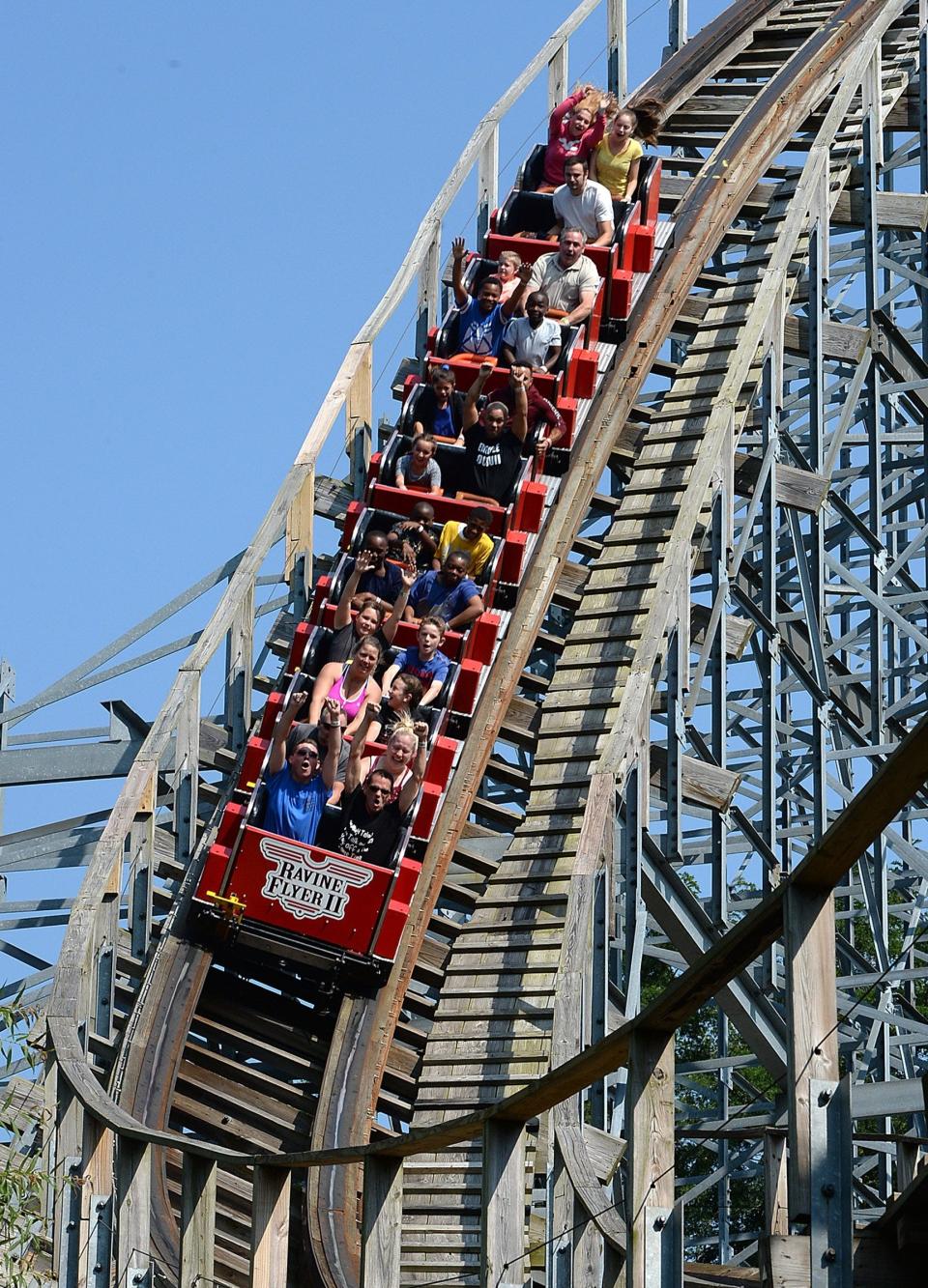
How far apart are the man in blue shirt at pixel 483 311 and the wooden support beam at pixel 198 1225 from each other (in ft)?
25.3

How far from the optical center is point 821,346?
11.6 m

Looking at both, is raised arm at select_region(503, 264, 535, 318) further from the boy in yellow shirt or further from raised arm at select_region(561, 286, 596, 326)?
the boy in yellow shirt

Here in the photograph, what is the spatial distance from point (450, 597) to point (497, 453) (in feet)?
3.49

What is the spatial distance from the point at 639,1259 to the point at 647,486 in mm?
8245

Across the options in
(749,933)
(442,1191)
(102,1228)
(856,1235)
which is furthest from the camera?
(442,1191)

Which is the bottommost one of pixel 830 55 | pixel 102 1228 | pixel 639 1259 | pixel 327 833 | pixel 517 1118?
pixel 639 1259

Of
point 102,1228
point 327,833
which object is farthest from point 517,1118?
point 327,833

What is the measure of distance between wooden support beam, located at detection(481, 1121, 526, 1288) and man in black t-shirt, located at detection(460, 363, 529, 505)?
25.0ft

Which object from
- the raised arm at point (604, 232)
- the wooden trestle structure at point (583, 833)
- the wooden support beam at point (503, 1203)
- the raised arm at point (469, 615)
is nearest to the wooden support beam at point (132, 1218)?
the wooden trestle structure at point (583, 833)

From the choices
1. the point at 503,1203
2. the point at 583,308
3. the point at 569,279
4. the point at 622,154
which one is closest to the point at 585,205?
the point at 622,154

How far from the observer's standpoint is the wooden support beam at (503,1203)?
376 centimetres

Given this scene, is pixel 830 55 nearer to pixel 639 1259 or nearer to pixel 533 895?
pixel 533 895

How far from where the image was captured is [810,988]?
3107 mm

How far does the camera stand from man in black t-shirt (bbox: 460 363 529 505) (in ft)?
37.2
